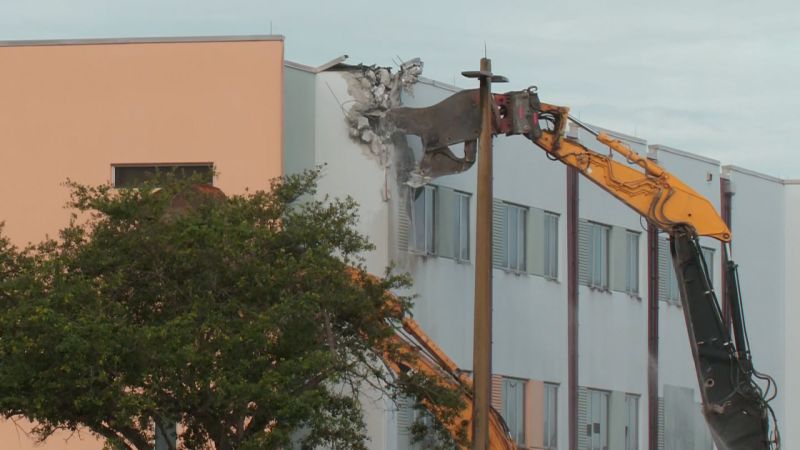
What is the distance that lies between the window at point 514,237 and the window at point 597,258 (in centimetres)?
267

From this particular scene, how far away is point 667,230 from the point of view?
27984 millimetres

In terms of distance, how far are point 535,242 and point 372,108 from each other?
668 cm

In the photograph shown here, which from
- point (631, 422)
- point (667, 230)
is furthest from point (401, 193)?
point (631, 422)

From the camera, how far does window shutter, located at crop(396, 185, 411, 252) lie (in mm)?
34531

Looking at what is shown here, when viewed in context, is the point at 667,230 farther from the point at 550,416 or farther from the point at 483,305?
the point at 550,416

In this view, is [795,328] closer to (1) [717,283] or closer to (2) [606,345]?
(1) [717,283]

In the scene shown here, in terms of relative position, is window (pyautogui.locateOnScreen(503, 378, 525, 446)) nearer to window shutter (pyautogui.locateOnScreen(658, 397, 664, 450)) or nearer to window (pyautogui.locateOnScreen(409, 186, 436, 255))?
window (pyautogui.locateOnScreen(409, 186, 436, 255))

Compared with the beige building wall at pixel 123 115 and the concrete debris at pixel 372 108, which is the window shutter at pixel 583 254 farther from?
the beige building wall at pixel 123 115

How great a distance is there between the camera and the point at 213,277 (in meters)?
24.1

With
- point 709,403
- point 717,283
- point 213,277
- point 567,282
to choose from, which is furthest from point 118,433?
point 717,283

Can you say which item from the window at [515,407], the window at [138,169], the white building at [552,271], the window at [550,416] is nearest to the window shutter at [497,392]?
the white building at [552,271]

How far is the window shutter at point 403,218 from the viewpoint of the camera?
1359 inches

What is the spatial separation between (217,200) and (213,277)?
150 cm

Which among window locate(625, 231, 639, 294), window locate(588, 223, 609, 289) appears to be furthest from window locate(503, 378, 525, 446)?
window locate(625, 231, 639, 294)
